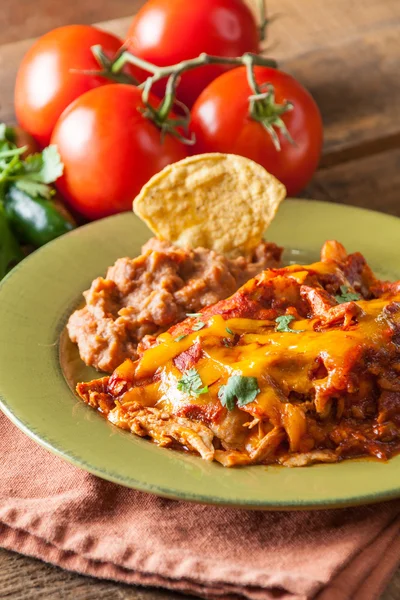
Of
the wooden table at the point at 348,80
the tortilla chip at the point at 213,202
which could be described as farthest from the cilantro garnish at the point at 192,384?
the wooden table at the point at 348,80

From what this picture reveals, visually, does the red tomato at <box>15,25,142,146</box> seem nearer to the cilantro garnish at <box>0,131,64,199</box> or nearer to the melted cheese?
the cilantro garnish at <box>0,131,64,199</box>

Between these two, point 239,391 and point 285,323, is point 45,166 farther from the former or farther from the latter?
point 239,391

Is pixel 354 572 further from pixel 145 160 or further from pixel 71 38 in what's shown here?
pixel 71 38

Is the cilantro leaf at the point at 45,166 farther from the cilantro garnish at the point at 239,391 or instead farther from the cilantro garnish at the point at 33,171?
the cilantro garnish at the point at 239,391

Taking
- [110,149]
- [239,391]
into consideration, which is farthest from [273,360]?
[110,149]

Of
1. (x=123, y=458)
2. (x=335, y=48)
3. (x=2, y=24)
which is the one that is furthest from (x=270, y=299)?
(x=2, y=24)

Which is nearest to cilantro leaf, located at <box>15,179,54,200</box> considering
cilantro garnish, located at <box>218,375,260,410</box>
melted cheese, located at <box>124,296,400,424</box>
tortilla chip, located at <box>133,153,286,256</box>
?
tortilla chip, located at <box>133,153,286,256</box>
